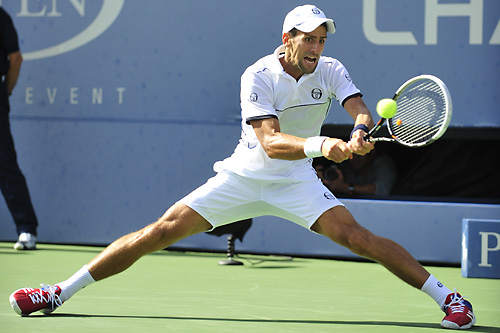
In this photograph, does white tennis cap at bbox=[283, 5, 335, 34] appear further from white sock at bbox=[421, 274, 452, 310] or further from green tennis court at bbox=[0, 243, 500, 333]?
green tennis court at bbox=[0, 243, 500, 333]

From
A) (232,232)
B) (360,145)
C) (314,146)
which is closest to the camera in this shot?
(360,145)

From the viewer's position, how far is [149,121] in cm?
759

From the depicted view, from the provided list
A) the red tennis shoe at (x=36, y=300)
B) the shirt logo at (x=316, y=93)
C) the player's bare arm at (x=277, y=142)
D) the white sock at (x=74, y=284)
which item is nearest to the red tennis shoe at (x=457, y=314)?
the player's bare arm at (x=277, y=142)

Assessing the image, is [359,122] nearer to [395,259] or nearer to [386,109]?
[386,109]

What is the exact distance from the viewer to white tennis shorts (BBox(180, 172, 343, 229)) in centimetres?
420

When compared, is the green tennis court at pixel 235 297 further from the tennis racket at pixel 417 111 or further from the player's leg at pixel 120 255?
the tennis racket at pixel 417 111

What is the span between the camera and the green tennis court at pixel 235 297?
3990 mm

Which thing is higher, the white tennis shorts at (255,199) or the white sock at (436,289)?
the white tennis shorts at (255,199)

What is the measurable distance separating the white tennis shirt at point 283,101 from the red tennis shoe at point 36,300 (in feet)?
3.49

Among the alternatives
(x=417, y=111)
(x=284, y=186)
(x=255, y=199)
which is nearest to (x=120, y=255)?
(x=255, y=199)

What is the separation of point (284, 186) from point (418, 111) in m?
0.78

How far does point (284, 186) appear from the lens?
4.30m

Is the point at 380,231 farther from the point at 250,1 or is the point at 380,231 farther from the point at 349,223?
the point at 349,223

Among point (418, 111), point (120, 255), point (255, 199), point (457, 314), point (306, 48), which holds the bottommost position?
point (457, 314)
